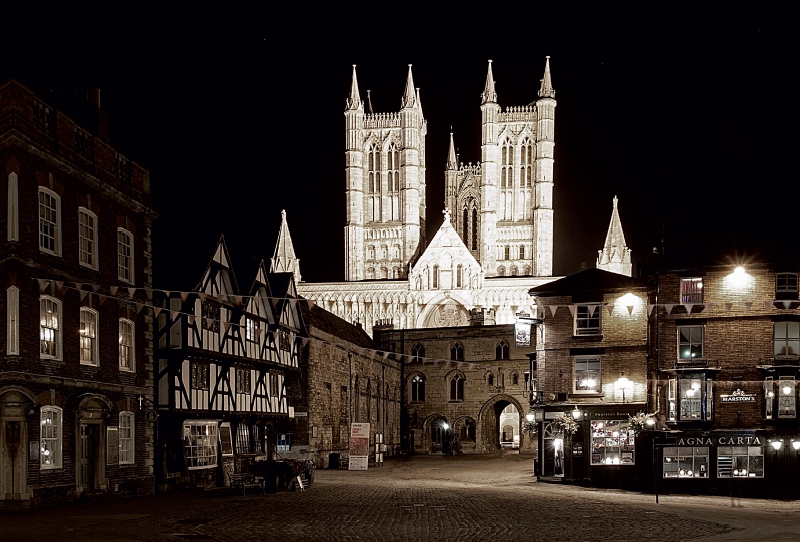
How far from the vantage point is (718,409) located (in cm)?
3559

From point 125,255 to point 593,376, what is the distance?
60.9ft

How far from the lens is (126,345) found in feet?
96.2

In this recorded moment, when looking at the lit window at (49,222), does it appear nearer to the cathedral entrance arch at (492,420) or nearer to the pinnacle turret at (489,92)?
the cathedral entrance arch at (492,420)

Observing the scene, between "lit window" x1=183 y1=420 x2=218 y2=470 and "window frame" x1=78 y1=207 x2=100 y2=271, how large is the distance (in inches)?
320

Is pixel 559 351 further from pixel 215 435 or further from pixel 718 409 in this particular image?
pixel 215 435

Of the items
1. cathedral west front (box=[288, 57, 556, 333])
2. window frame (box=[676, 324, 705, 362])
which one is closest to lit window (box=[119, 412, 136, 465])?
window frame (box=[676, 324, 705, 362])

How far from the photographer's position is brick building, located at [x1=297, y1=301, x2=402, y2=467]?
49438 millimetres

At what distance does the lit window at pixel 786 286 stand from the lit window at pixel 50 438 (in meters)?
24.5

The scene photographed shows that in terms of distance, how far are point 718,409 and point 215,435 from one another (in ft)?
59.5

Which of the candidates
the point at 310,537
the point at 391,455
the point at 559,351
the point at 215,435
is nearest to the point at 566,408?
the point at 559,351

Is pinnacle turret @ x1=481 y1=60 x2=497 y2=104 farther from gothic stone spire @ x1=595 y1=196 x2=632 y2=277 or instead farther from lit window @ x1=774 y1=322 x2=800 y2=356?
lit window @ x1=774 y1=322 x2=800 y2=356

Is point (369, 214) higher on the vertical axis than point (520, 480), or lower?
higher

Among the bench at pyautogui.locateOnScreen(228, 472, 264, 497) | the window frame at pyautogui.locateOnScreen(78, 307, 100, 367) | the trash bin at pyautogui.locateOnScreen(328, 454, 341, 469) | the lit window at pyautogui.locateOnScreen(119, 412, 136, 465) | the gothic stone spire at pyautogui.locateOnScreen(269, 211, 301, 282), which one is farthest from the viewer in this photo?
the gothic stone spire at pyautogui.locateOnScreen(269, 211, 301, 282)

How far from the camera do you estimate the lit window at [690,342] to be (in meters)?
36.4
